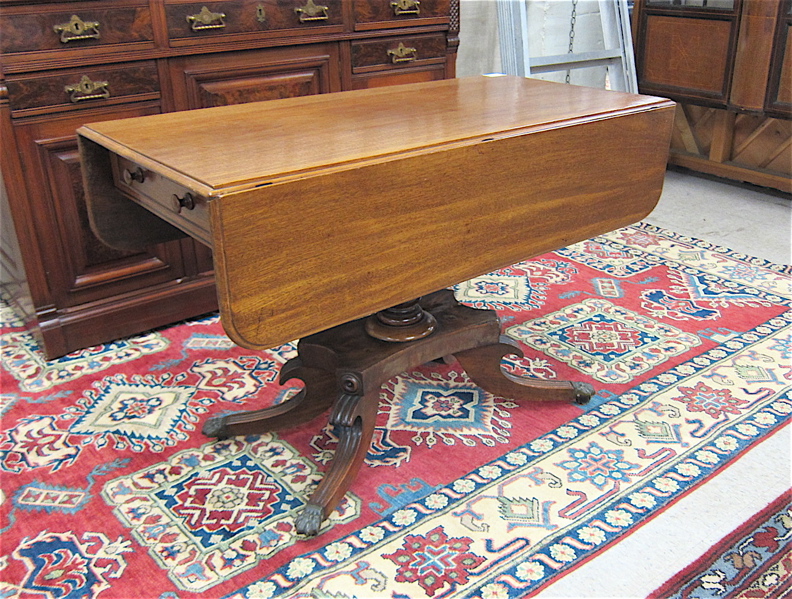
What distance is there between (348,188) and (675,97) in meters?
2.86

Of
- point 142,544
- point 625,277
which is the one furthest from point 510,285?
point 142,544

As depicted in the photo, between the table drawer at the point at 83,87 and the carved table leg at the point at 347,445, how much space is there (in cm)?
114

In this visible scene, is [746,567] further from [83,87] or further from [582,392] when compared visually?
[83,87]

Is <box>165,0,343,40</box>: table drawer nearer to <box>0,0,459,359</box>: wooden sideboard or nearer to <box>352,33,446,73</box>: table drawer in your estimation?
<box>0,0,459,359</box>: wooden sideboard

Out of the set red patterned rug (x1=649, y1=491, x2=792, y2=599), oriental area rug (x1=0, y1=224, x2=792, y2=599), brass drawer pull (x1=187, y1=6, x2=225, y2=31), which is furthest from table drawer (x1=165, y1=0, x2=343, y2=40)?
red patterned rug (x1=649, y1=491, x2=792, y2=599)

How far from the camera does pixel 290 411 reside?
1811 mm

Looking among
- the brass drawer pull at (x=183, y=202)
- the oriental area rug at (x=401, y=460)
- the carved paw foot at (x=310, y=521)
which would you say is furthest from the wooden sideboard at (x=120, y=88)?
the carved paw foot at (x=310, y=521)

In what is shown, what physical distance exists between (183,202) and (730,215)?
269 centimetres

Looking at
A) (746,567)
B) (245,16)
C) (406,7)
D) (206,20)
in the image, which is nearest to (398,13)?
(406,7)

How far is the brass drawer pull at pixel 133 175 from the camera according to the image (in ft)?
4.84

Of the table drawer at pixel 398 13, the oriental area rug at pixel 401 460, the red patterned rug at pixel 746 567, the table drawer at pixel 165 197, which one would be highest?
the table drawer at pixel 398 13

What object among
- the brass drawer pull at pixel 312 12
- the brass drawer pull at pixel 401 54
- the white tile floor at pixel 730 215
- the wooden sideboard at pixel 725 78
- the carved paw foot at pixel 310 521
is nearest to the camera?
the carved paw foot at pixel 310 521

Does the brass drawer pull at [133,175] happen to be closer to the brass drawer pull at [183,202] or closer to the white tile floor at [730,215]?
the brass drawer pull at [183,202]

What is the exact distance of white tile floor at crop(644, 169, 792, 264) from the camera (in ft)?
9.87
